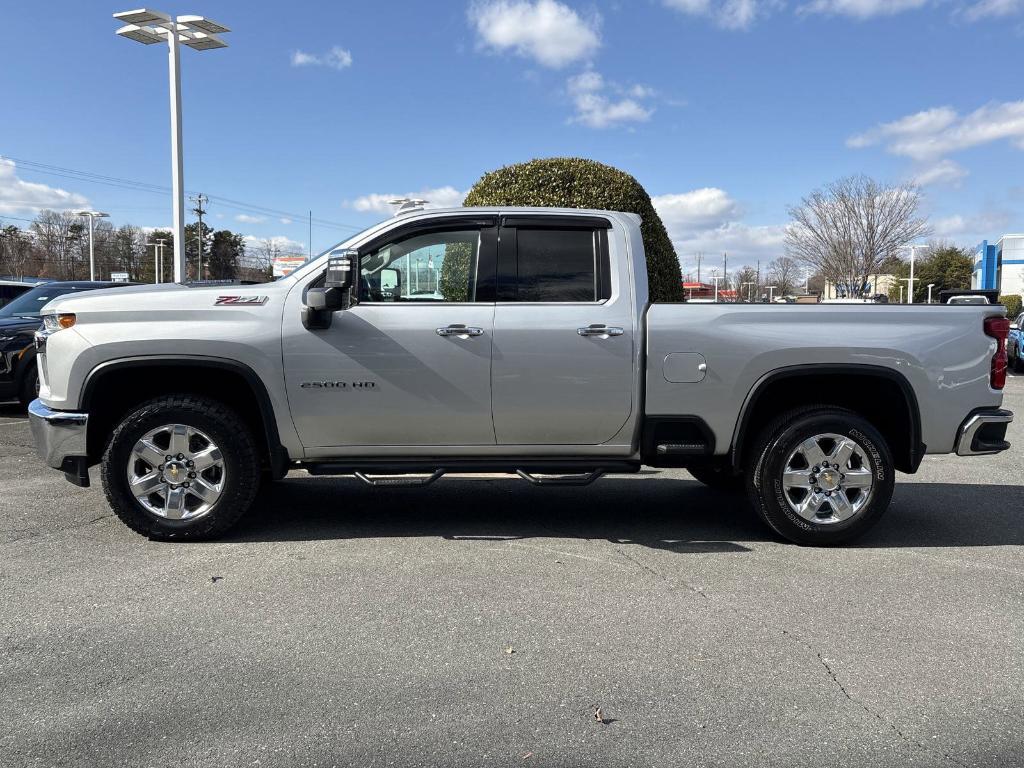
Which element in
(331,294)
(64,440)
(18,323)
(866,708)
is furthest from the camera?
(18,323)

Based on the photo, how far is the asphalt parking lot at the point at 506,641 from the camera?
2832 mm

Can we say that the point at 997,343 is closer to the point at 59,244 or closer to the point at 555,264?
the point at 555,264

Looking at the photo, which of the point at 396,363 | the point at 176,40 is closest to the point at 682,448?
the point at 396,363

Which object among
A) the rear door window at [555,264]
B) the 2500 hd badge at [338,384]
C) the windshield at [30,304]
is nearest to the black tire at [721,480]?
the rear door window at [555,264]

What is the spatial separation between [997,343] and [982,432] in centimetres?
56

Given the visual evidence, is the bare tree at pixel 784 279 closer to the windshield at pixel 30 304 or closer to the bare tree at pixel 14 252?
the windshield at pixel 30 304

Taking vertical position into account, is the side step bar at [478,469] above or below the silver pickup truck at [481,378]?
below

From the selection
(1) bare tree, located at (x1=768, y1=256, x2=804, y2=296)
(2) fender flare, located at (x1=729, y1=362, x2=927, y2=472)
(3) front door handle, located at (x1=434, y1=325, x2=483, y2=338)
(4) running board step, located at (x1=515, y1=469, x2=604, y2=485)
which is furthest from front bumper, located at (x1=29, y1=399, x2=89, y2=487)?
(1) bare tree, located at (x1=768, y1=256, x2=804, y2=296)

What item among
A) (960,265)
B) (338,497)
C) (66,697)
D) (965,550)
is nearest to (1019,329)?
(965,550)

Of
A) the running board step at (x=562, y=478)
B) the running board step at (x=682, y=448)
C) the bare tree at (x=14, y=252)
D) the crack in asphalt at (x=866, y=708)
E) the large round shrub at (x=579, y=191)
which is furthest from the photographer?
the bare tree at (x=14, y=252)

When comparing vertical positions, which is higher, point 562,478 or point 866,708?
point 562,478

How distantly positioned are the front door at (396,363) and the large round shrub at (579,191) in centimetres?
638

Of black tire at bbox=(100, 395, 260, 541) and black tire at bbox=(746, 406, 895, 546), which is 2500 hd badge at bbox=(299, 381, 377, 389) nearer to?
black tire at bbox=(100, 395, 260, 541)

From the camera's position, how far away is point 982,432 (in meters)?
5.14
